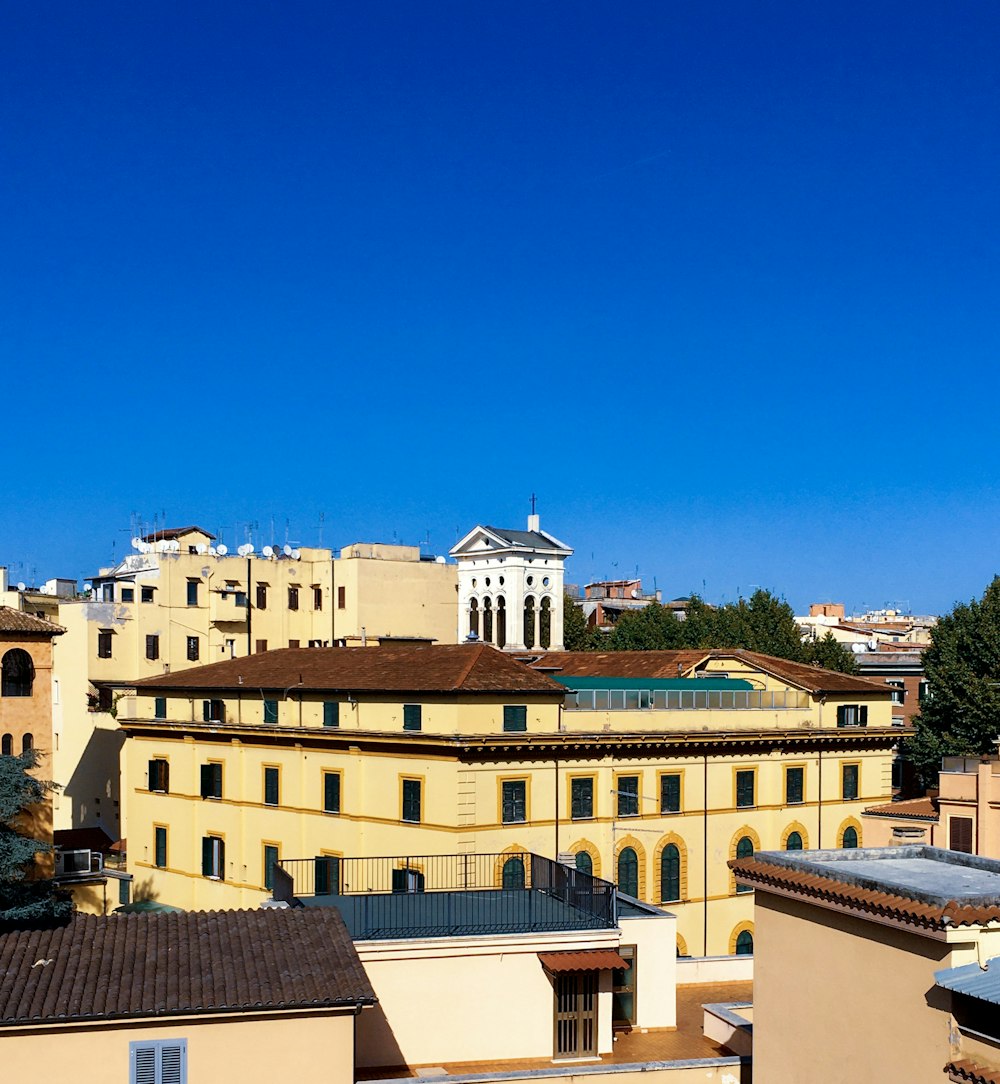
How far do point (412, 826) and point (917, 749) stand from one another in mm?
33075

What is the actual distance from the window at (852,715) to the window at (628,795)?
33.1 ft

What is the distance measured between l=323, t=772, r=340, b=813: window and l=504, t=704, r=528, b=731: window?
6.14m

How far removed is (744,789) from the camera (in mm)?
46156

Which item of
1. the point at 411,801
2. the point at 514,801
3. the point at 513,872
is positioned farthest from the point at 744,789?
the point at 411,801

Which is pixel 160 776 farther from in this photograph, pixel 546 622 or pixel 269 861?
pixel 546 622

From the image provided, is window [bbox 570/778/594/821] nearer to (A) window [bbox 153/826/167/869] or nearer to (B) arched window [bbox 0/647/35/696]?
(A) window [bbox 153/826/167/869]

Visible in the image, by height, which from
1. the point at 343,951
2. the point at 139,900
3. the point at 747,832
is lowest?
the point at 139,900

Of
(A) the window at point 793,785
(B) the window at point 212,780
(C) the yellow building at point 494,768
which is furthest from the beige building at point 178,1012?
(A) the window at point 793,785

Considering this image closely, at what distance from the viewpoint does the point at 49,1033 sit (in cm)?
1802

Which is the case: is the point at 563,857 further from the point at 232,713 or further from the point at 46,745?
the point at 46,745

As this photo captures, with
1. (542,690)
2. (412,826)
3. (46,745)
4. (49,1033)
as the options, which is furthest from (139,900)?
(49,1033)

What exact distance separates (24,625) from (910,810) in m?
32.1

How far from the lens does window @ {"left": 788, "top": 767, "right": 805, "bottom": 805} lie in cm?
4734

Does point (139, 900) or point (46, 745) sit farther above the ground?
point (46, 745)
